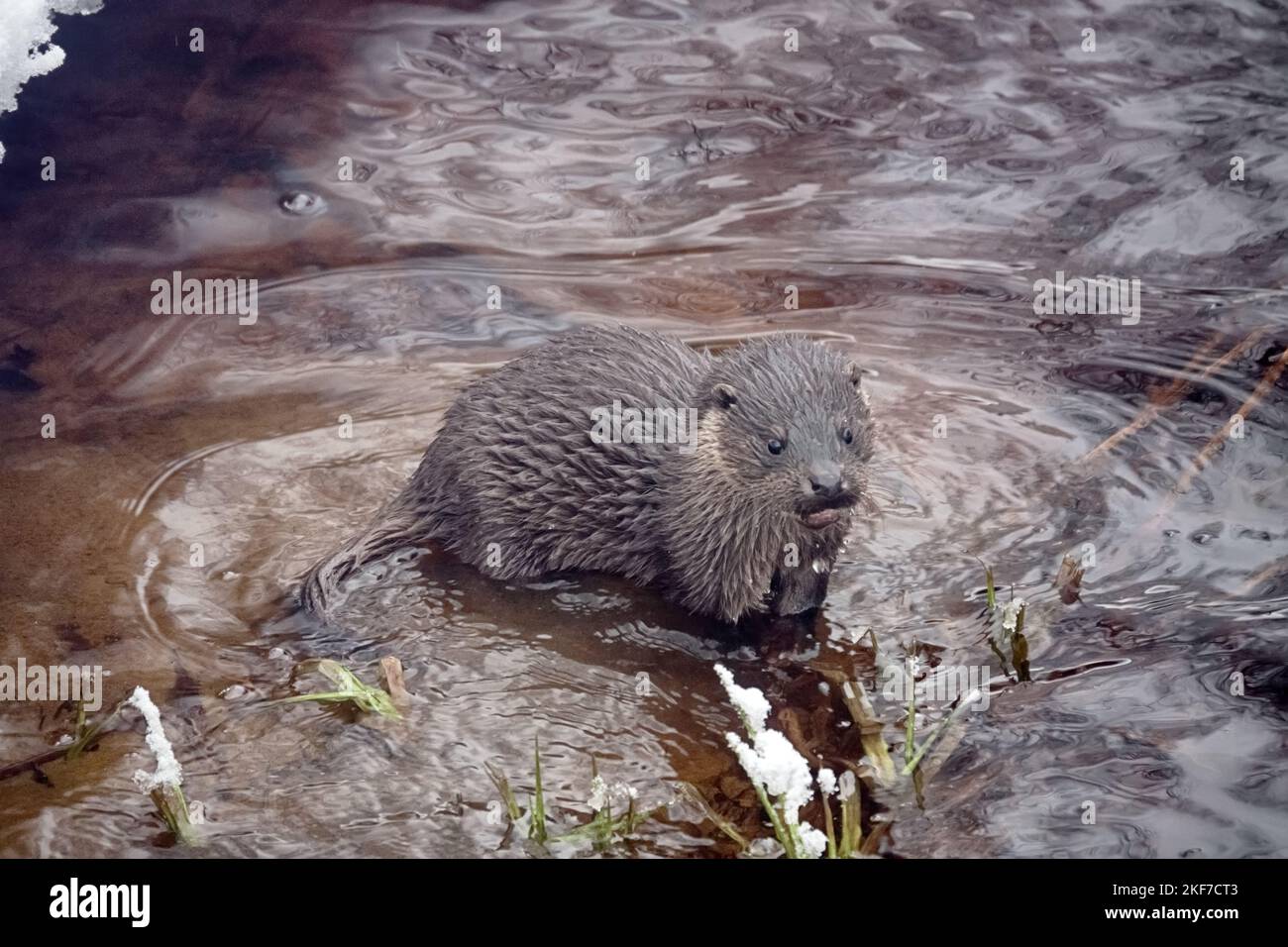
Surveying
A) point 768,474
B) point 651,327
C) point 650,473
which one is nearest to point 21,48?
point 651,327

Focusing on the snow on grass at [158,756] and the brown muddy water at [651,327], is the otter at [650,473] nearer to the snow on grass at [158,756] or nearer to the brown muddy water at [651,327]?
the brown muddy water at [651,327]

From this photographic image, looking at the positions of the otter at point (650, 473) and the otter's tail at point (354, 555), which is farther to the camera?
the otter's tail at point (354, 555)

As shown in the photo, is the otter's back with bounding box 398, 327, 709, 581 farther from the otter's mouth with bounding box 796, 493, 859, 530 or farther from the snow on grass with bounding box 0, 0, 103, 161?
the snow on grass with bounding box 0, 0, 103, 161

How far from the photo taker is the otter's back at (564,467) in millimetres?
4684

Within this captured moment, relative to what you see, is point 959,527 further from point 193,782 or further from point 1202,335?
point 193,782

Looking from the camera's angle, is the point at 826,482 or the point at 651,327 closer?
Result: the point at 826,482

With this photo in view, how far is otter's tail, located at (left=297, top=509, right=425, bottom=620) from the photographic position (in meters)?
4.46

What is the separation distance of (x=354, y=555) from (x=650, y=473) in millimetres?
1037

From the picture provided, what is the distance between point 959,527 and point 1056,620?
0.67 m

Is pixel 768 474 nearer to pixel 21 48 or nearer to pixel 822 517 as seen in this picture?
pixel 822 517

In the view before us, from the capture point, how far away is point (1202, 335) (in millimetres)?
5742

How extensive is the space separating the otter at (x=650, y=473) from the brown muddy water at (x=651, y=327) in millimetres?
143

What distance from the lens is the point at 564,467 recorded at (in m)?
4.72

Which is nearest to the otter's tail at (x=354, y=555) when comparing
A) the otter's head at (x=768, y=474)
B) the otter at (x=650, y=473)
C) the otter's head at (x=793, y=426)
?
the otter at (x=650, y=473)
